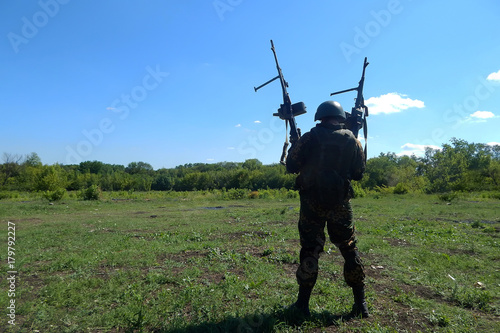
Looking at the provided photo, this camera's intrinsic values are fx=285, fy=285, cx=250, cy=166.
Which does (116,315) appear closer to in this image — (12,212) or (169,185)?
(12,212)

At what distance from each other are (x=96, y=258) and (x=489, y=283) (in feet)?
26.8

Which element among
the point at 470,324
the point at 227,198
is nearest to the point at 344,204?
the point at 470,324

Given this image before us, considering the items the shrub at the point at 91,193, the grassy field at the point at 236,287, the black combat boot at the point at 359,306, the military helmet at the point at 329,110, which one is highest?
the military helmet at the point at 329,110

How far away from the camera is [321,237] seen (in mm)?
3832

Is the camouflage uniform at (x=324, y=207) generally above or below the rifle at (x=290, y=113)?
below

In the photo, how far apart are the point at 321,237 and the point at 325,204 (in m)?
0.47

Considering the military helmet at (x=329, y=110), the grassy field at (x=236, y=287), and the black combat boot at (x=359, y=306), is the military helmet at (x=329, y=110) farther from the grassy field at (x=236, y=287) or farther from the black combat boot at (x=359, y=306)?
the grassy field at (x=236, y=287)

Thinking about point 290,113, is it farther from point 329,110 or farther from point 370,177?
point 370,177

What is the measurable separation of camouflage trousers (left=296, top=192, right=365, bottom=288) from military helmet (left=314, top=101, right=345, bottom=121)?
117 centimetres

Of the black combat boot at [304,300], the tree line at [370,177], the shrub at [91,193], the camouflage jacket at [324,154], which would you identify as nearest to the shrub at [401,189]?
the tree line at [370,177]

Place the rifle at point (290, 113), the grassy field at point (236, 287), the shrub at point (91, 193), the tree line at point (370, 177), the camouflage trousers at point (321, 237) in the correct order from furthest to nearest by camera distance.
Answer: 1. the tree line at point (370, 177)
2. the shrub at point (91, 193)
3. the rifle at point (290, 113)
4. the camouflage trousers at point (321, 237)
5. the grassy field at point (236, 287)

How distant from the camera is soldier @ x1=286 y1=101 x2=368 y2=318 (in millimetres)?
3758

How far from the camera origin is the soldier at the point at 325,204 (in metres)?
3.76

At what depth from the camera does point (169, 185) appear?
84250mm
